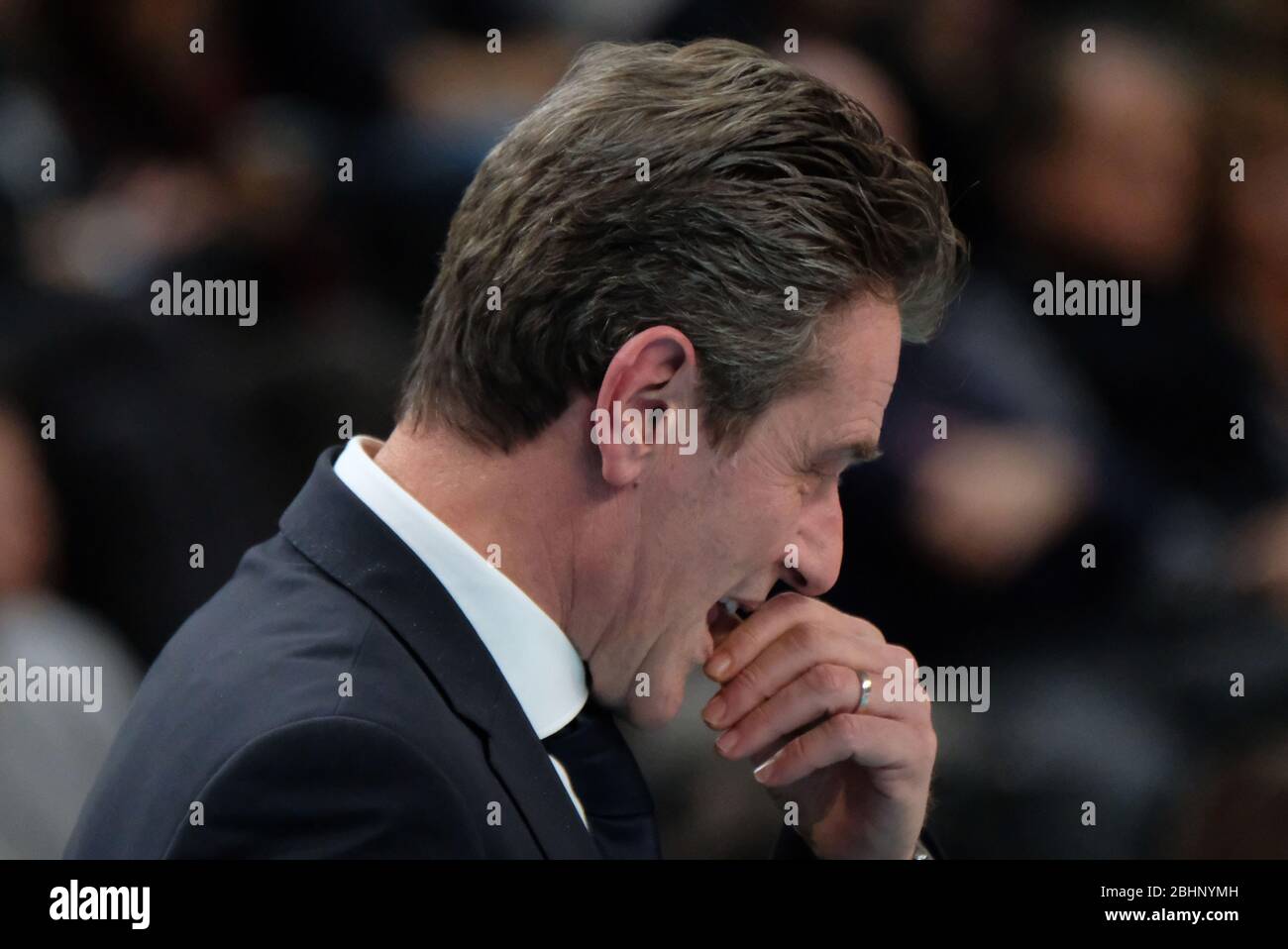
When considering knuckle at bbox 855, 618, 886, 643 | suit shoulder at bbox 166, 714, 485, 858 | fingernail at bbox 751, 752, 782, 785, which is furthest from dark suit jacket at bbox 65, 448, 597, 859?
knuckle at bbox 855, 618, 886, 643

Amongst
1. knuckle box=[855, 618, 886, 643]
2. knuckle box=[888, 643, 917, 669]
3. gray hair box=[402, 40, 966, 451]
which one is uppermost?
gray hair box=[402, 40, 966, 451]

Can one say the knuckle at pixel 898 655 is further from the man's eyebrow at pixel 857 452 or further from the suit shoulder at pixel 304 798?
the suit shoulder at pixel 304 798

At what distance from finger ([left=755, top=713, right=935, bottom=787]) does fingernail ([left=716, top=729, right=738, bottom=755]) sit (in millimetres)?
69

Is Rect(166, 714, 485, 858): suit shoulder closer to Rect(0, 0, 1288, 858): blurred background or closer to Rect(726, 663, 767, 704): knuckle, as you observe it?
Rect(726, 663, 767, 704): knuckle

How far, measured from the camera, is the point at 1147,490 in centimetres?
167

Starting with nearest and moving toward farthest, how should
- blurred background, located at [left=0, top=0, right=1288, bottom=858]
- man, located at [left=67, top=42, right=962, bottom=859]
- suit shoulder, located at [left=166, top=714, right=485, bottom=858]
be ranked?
suit shoulder, located at [left=166, top=714, right=485, bottom=858] < man, located at [left=67, top=42, right=962, bottom=859] < blurred background, located at [left=0, top=0, right=1288, bottom=858]

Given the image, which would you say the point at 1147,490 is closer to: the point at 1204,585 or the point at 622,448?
the point at 1204,585

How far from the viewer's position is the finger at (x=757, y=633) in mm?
1312

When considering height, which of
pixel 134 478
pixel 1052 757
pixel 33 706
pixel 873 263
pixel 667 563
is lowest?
pixel 1052 757

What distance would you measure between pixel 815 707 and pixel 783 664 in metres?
0.05

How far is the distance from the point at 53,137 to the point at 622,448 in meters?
0.93

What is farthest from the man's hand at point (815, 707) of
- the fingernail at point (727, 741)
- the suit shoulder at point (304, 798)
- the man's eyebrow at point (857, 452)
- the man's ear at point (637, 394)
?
the suit shoulder at point (304, 798)

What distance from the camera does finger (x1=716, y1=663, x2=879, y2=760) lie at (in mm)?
1303
